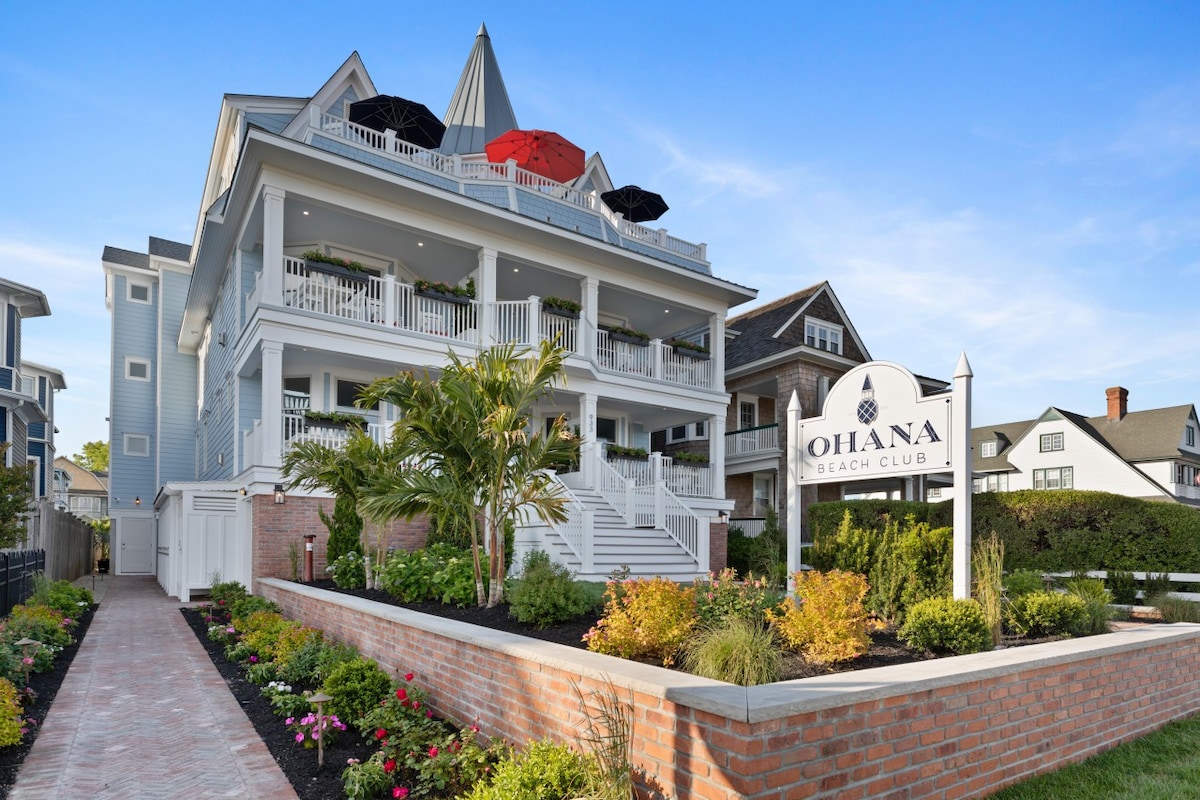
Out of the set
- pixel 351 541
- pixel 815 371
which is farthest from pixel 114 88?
pixel 815 371

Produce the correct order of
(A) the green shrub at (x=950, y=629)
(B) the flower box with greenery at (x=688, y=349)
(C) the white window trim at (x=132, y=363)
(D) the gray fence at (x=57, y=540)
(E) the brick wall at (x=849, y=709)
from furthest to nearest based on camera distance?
1. (C) the white window trim at (x=132, y=363)
2. (B) the flower box with greenery at (x=688, y=349)
3. (D) the gray fence at (x=57, y=540)
4. (A) the green shrub at (x=950, y=629)
5. (E) the brick wall at (x=849, y=709)

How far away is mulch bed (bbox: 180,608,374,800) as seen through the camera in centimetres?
504

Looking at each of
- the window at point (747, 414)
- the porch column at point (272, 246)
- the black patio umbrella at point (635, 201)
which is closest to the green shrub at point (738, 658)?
the porch column at point (272, 246)

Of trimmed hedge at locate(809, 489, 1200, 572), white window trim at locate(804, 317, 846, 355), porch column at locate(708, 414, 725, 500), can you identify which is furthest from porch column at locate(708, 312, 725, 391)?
trimmed hedge at locate(809, 489, 1200, 572)

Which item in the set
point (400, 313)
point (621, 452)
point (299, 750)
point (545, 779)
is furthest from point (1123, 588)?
point (400, 313)

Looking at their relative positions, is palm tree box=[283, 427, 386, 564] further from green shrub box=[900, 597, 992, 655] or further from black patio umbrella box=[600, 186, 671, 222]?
black patio umbrella box=[600, 186, 671, 222]

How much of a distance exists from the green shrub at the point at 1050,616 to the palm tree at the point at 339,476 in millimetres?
8397

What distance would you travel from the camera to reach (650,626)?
215 inches

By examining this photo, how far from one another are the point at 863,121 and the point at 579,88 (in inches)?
171

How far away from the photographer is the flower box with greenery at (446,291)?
1463 cm

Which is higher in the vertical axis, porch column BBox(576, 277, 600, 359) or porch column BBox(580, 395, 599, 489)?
porch column BBox(576, 277, 600, 359)

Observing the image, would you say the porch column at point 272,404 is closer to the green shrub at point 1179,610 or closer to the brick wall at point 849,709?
the brick wall at point 849,709

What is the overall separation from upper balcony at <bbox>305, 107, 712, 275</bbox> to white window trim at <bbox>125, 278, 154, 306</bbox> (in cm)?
1351

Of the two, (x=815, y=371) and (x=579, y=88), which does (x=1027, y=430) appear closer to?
(x=815, y=371)
